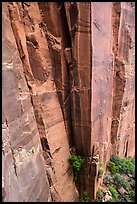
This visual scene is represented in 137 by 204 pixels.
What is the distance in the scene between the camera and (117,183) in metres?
10.8

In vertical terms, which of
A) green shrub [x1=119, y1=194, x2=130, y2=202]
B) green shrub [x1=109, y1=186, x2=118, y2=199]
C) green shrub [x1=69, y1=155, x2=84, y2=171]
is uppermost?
green shrub [x1=69, y1=155, x2=84, y2=171]

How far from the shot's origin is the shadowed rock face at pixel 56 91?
21.3 ft

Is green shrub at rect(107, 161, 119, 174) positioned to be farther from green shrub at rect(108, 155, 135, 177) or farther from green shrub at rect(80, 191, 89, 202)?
green shrub at rect(80, 191, 89, 202)

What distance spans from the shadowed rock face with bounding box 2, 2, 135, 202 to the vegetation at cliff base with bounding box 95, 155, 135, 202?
532 mm

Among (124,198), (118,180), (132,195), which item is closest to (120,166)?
(118,180)

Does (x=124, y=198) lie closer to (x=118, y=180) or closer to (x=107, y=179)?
(x=118, y=180)

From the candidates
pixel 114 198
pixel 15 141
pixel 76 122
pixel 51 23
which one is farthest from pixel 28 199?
pixel 51 23

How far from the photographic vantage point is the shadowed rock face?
648 centimetres

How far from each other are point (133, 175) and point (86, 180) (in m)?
3.14

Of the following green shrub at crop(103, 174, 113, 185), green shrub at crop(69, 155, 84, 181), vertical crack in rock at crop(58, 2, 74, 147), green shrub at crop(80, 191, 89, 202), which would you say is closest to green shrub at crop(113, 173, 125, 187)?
green shrub at crop(103, 174, 113, 185)

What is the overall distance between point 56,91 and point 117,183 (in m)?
4.92

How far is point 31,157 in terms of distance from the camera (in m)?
7.07

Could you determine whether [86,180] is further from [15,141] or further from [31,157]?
[15,141]

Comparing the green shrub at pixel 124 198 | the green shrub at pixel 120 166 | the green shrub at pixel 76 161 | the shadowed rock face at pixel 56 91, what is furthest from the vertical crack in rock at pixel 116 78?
the green shrub at pixel 76 161
